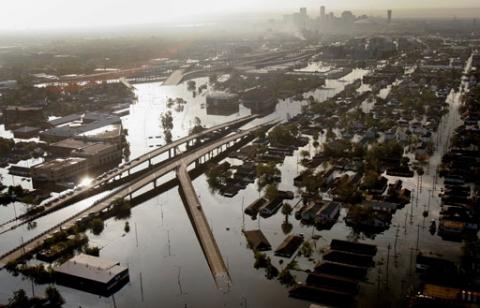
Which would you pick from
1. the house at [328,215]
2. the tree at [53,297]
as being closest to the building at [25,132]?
the tree at [53,297]

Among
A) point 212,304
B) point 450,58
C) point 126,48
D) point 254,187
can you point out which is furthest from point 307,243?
point 126,48

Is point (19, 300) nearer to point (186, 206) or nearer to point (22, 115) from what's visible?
point (186, 206)

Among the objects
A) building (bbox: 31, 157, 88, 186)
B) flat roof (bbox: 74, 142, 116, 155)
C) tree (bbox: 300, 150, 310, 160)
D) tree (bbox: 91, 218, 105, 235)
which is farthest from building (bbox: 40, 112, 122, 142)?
tree (bbox: 91, 218, 105, 235)

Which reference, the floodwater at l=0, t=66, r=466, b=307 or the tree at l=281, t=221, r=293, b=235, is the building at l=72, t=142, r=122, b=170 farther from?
the tree at l=281, t=221, r=293, b=235

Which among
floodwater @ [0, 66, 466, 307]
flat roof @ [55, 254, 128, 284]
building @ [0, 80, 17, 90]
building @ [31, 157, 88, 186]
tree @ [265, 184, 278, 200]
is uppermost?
building @ [0, 80, 17, 90]

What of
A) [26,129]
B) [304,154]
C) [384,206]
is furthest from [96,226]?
[26,129]

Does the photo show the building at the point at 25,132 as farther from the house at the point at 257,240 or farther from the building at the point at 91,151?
the house at the point at 257,240

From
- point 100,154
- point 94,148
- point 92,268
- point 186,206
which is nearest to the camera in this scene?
point 92,268
